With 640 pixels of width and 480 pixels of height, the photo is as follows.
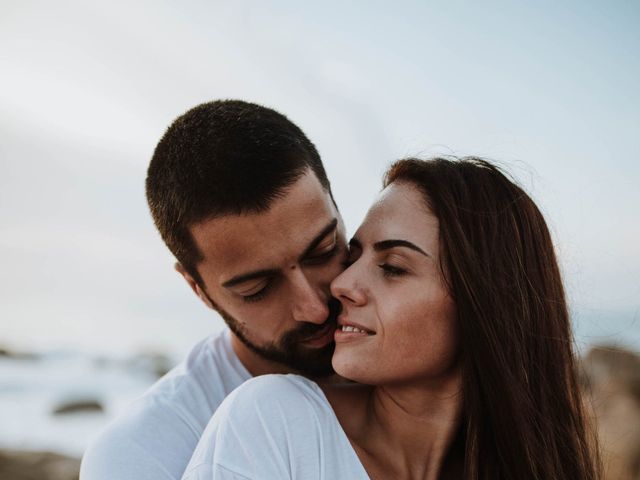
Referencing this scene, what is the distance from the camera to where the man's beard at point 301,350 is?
2.78 metres

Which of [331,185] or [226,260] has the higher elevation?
[331,185]

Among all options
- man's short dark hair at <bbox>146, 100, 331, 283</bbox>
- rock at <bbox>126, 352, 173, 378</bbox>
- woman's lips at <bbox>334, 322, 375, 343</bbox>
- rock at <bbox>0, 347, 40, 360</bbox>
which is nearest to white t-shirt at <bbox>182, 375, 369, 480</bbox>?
woman's lips at <bbox>334, 322, 375, 343</bbox>

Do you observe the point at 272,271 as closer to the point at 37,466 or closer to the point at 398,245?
the point at 398,245

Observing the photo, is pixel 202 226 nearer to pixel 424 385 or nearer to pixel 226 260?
pixel 226 260

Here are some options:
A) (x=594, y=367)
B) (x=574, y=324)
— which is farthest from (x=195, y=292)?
(x=594, y=367)

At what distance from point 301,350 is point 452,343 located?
2.40 ft

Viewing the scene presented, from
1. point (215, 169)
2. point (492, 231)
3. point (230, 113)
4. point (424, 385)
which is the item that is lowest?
point (424, 385)

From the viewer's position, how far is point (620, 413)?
22.8ft

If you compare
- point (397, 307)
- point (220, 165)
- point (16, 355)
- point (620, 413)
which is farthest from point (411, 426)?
point (16, 355)

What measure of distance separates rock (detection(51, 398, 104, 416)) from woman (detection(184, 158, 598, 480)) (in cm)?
1050

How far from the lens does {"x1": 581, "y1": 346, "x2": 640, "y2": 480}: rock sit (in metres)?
6.28

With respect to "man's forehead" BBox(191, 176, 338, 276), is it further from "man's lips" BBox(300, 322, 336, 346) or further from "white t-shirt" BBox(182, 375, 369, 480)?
"white t-shirt" BBox(182, 375, 369, 480)

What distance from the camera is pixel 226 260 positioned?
107 inches

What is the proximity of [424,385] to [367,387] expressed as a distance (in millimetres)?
269
